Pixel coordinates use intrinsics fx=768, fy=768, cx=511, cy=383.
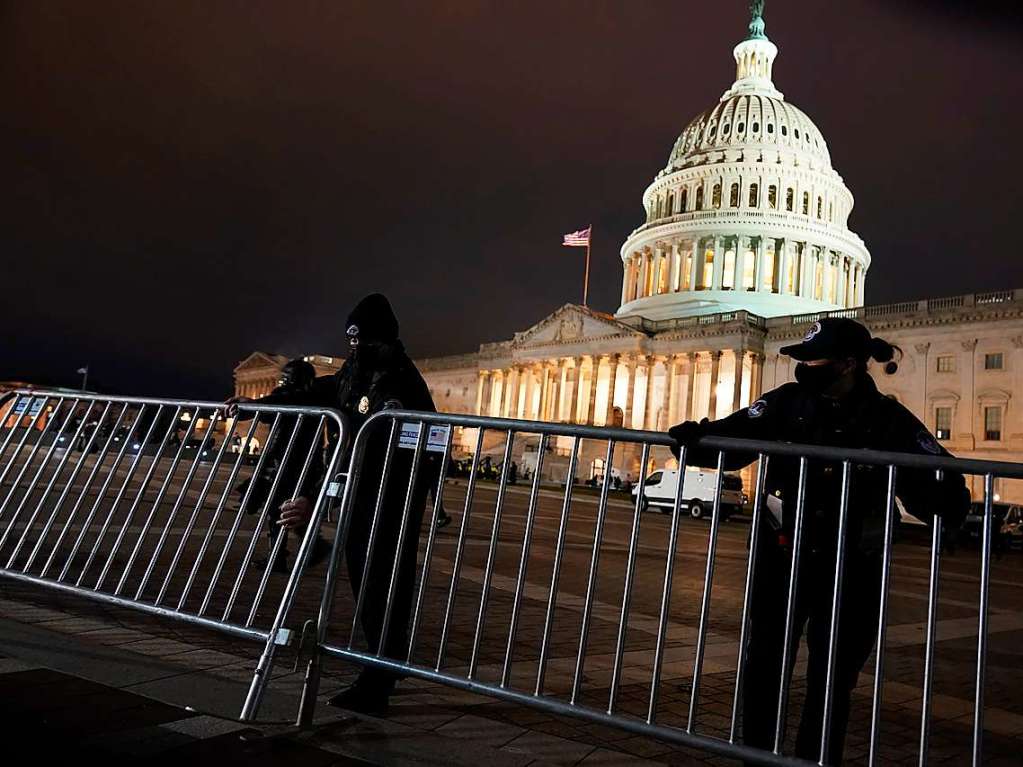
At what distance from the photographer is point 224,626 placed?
4344 millimetres

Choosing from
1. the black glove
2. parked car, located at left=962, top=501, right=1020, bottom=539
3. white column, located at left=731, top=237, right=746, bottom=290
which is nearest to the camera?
the black glove

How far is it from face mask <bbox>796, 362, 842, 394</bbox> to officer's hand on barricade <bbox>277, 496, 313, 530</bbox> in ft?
9.07

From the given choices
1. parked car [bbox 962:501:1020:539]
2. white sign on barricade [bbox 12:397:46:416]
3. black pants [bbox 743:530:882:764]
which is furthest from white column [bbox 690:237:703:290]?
black pants [bbox 743:530:882:764]

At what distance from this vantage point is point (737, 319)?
55656 millimetres

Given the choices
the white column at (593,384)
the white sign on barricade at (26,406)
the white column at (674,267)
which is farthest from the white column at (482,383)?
the white sign on barricade at (26,406)

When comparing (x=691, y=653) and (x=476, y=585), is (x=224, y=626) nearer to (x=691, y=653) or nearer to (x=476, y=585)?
(x=691, y=653)

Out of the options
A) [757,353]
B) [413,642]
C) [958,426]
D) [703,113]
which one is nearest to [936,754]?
[413,642]

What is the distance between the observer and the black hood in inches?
191

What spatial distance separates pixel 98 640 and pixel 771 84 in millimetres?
93215

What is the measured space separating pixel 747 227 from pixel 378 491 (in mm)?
70511

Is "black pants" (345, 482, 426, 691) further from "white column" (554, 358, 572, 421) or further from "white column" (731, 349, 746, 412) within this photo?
"white column" (554, 358, 572, 421)

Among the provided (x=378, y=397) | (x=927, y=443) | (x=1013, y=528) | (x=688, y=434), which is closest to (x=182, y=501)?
(x=378, y=397)

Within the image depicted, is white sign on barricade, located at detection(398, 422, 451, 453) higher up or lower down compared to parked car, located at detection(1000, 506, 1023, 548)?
lower down

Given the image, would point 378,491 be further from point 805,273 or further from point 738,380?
point 805,273
